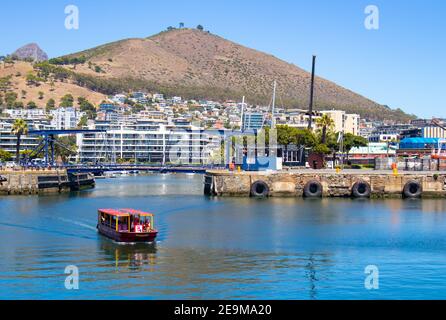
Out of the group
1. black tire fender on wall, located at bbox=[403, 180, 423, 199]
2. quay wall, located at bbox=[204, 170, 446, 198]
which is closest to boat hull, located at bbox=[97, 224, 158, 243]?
quay wall, located at bbox=[204, 170, 446, 198]

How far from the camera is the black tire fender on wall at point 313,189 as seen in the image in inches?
4183

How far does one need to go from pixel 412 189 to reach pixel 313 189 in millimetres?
13499

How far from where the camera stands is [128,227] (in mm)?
62281

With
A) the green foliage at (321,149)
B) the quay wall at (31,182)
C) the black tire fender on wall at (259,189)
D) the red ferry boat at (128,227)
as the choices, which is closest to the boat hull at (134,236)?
the red ferry boat at (128,227)

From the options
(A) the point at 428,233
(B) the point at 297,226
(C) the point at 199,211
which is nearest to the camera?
(A) the point at 428,233

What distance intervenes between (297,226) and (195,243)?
14.6m

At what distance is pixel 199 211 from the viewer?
8631 centimetres

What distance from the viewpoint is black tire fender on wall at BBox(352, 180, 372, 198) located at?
106188 mm

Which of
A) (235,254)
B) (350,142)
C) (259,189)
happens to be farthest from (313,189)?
(350,142)

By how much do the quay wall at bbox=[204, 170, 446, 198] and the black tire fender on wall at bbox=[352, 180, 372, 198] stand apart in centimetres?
22

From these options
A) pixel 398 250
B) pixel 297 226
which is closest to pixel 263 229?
pixel 297 226
